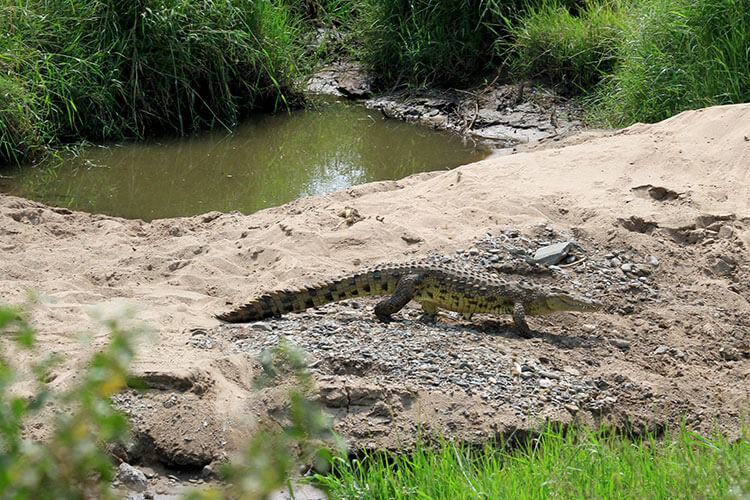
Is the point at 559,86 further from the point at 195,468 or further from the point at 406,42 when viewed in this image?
the point at 195,468

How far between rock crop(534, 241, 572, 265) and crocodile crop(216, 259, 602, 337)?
2.24ft

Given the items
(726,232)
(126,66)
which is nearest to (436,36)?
(126,66)

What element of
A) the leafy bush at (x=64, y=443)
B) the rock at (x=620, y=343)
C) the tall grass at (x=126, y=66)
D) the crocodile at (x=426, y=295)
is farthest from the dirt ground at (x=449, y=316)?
the tall grass at (x=126, y=66)

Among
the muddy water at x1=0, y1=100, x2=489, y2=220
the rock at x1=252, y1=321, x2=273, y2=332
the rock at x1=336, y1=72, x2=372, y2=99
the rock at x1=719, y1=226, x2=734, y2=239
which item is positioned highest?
the rock at x1=719, y1=226, x2=734, y2=239

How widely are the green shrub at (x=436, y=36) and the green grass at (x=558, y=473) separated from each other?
948 cm

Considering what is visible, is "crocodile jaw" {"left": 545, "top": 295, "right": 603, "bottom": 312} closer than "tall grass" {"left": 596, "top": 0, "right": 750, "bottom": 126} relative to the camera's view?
Yes

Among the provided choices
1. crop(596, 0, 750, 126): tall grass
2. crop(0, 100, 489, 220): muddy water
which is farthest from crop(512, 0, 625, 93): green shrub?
crop(0, 100, 489, 220): muddy water

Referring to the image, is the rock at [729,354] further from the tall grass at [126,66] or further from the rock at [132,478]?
the tall grass at [126,66]

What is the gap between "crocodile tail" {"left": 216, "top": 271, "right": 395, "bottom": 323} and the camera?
5.27 meters

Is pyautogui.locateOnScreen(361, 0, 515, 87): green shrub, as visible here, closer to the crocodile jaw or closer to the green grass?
the crocodile jaw

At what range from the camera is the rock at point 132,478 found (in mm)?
3859

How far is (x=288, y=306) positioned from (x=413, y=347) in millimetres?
926

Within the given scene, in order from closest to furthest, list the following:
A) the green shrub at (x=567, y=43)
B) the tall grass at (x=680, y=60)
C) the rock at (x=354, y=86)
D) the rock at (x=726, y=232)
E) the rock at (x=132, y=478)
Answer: the rock at (x=132, y=478) < the rock at (x=726, y=232) < the tall grass at (x=680, y=60) < the green shrub at (x=567, y=43) < the rock at (x=354, y=86)

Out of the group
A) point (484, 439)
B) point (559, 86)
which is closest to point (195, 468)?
point (484, 439)
